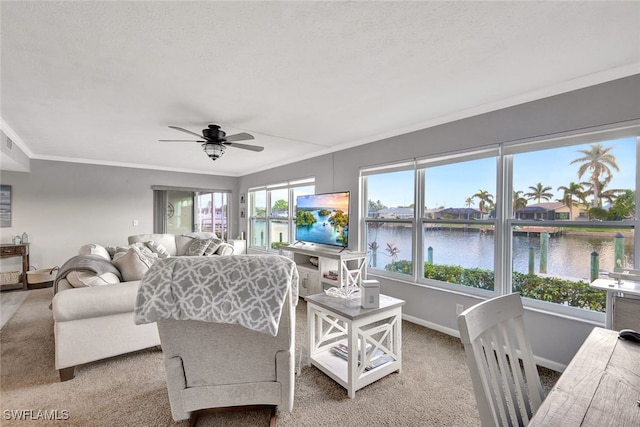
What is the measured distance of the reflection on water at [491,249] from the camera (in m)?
2.17

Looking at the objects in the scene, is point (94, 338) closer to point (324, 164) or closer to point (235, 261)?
point (235, 261)

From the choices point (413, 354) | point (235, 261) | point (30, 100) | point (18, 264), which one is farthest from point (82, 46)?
point (18, 264)

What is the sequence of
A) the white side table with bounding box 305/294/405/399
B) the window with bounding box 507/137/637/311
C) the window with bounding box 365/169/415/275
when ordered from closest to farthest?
the white side table with bounding box 305/294/405/399 → the window with bounding box 507/137/637/311 → the window with bounding box 365/169/415/275

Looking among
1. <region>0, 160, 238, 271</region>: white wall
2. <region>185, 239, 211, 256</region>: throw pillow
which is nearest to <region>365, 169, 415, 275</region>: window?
<region>185, 239, 211, 256</region>: throw pillow

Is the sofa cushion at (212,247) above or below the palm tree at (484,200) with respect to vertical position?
below

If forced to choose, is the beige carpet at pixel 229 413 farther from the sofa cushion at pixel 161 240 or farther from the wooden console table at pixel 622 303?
the sofa cushion at pixel 161 240

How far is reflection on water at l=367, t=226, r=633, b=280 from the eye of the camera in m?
2.17

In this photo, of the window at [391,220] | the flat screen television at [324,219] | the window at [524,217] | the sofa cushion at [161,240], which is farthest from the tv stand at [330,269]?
the sofa cushion at [161,240]

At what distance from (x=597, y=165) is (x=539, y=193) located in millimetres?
412

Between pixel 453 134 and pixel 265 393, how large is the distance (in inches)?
113

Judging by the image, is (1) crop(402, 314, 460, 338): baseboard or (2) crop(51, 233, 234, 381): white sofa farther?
(1) crop(402, 314, 460, 338): baseboard

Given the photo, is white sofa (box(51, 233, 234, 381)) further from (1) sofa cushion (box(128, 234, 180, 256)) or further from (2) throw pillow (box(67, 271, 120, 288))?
(1) sofa cushion (box(128, 234, 180, 256))

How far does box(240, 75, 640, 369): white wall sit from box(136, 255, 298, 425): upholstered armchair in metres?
2.08

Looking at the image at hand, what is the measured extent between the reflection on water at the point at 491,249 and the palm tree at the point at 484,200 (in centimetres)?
26
